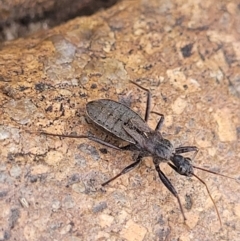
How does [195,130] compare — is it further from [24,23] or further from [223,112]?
[24,23]

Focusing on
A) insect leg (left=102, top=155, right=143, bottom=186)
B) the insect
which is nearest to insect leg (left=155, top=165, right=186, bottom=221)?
the insect

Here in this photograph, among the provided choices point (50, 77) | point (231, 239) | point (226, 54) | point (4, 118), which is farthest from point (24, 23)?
point (231, 239)

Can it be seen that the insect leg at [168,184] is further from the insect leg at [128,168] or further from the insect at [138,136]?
the insect leg at [128,168]

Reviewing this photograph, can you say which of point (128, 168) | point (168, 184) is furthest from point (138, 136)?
point (168, 184)

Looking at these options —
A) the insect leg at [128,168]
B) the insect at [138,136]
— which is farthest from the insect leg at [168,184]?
the insect leg at [128,168]

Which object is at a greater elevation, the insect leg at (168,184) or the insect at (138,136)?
the insect at (138,136)

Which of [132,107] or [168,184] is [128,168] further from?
[132,107]
